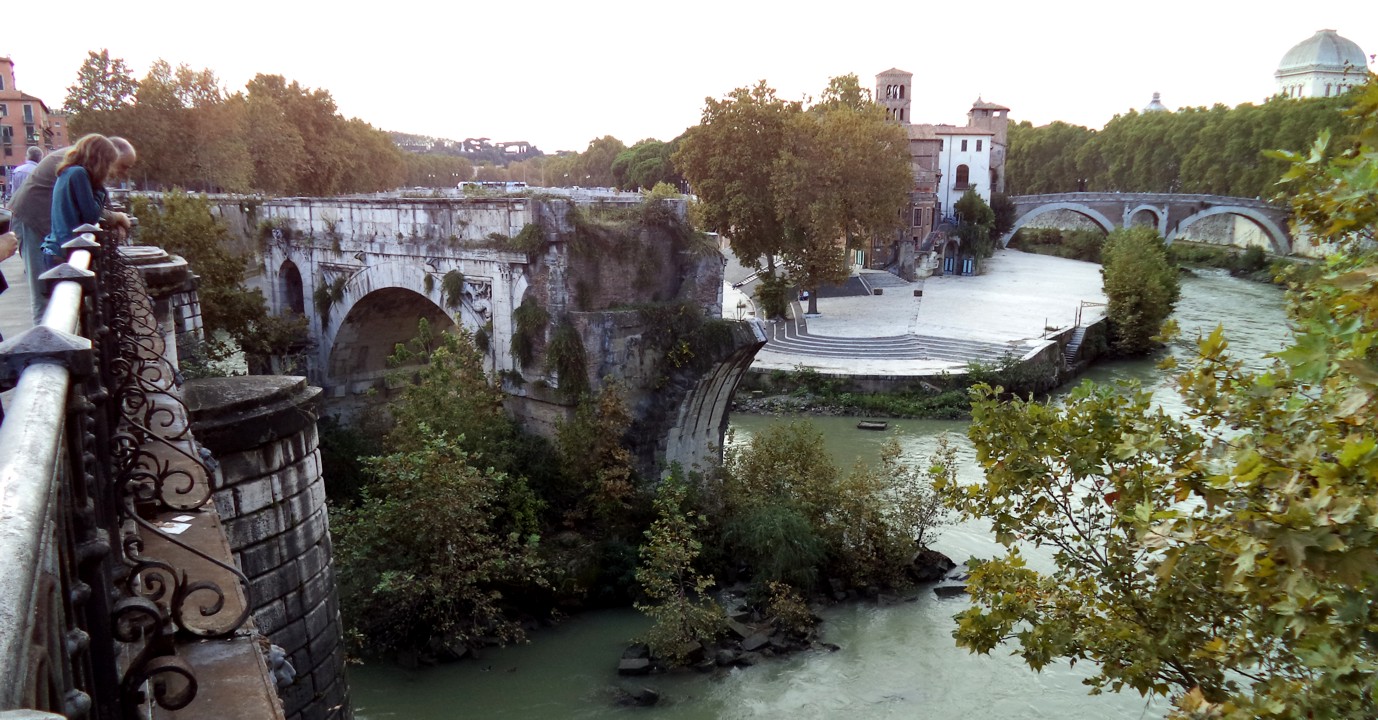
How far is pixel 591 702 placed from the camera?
10.1 m

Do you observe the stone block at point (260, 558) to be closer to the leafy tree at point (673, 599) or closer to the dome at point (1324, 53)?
the leafy tree at point (673, 599)

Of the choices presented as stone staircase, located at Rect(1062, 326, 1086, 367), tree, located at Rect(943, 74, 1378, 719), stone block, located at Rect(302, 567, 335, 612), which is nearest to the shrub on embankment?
stone staircase, located at Rect(1062, 326, 1086, 367)

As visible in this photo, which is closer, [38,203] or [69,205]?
[69,205]

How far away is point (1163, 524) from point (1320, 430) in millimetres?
891

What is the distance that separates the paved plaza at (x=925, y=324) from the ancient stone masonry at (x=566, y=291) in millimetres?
10588

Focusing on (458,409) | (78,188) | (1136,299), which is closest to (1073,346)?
(1136,299)

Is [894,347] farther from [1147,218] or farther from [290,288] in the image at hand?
[1147,218]

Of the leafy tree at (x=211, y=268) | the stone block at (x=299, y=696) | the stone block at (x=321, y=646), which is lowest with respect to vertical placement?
the stone block at (x=299, y=696)

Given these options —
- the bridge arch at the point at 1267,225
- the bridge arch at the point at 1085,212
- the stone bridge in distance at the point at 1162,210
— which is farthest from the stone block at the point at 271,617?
the bridge arch at the point at 1085,212

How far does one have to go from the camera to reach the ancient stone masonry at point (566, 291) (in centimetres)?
1255

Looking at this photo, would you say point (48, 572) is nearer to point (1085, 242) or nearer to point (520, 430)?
point (520, 430)

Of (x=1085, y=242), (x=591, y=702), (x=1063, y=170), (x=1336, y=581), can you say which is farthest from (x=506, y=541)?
(x=1063, y=170)

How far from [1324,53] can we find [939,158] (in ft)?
160

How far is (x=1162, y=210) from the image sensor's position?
166 feet
